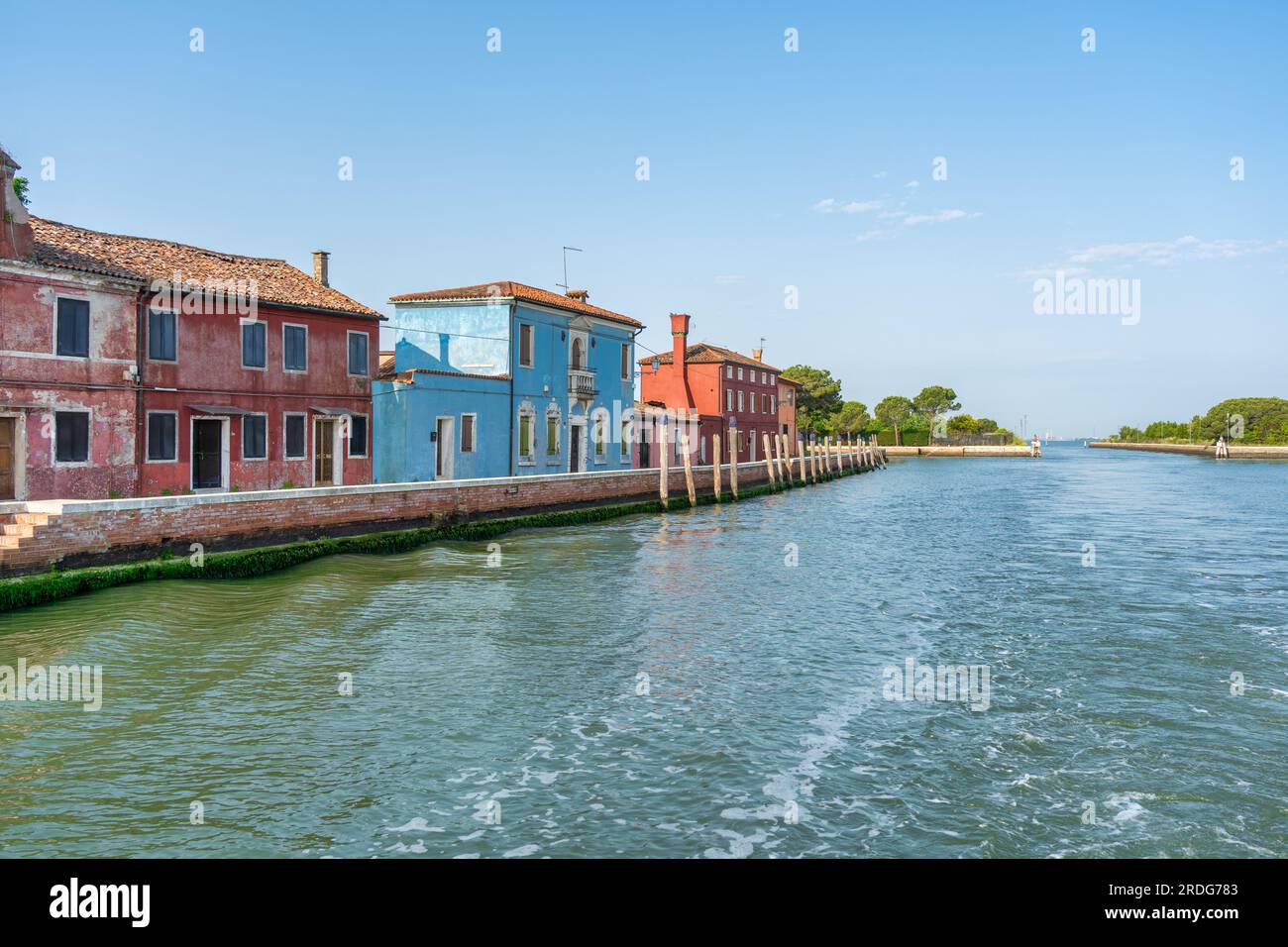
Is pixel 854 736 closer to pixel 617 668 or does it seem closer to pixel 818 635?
pixel 617 668

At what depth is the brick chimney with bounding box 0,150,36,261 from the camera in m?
18.4

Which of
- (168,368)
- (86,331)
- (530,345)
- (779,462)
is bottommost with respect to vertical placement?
(779,462)

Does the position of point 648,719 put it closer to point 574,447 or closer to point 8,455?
point 8,455

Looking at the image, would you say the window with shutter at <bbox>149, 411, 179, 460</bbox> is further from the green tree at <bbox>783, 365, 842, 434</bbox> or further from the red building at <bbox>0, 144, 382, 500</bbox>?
the green tree at <bbox>783, 365, 842, 434</bbox>

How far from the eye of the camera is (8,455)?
18641 mm

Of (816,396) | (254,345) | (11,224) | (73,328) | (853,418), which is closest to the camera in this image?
(11,224)

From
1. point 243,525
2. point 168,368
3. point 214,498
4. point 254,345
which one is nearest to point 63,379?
point 168,368

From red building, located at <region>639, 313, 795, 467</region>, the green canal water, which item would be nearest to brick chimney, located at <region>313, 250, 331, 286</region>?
the green canal water

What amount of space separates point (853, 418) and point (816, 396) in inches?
815

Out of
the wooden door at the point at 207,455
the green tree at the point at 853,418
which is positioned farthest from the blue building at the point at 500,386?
the green tree at the point at 853,418

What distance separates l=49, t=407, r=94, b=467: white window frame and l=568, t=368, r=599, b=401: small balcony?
1772cm
